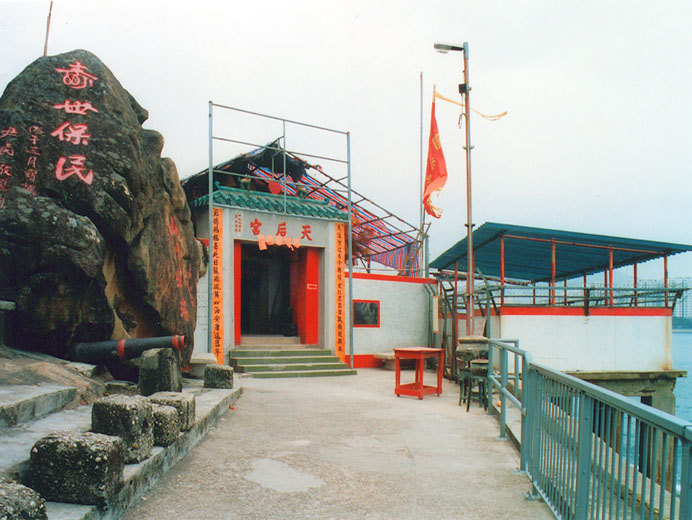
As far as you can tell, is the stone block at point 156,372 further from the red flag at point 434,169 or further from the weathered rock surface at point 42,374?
the red flag at point 434,169

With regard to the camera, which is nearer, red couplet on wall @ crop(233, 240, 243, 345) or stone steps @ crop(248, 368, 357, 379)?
stone steps @ crop(248, 368, 357, 379)

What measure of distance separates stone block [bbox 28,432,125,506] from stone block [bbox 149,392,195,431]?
1.67 m

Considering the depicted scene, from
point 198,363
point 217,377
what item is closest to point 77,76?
point 217,377

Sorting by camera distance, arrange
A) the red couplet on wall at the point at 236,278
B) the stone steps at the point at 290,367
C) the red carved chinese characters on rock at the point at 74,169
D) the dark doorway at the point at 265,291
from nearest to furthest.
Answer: the red carved chinese characters on rock at the point at 74,169, the stone steps at the point at 290,367, the red couplet on wall at the point at 236,278, the dark doorway at the point at 265,291

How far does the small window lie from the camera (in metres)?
14.0

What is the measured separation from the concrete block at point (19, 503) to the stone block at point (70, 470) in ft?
1.91

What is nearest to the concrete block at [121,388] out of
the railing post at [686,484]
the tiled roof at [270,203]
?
the railing post at [686,484]

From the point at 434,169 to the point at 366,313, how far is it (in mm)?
3934

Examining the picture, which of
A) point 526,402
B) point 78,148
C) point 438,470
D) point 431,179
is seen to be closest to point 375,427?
point 438,470

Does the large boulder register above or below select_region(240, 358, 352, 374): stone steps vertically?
above

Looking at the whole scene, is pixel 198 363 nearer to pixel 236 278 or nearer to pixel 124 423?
pixel 236 278

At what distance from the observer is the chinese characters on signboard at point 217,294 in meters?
11.6

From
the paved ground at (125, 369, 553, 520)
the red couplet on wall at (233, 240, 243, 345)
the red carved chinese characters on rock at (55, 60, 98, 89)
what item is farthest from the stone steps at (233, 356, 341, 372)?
the red carved chinese characters on rock at (55, 60, 98, 89)

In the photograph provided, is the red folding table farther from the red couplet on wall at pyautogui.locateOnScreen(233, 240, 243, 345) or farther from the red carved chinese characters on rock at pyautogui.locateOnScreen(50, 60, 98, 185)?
the red carved chinese characters on rock at pyautogui.locateOnScreen(50, 60, 98, 185)
